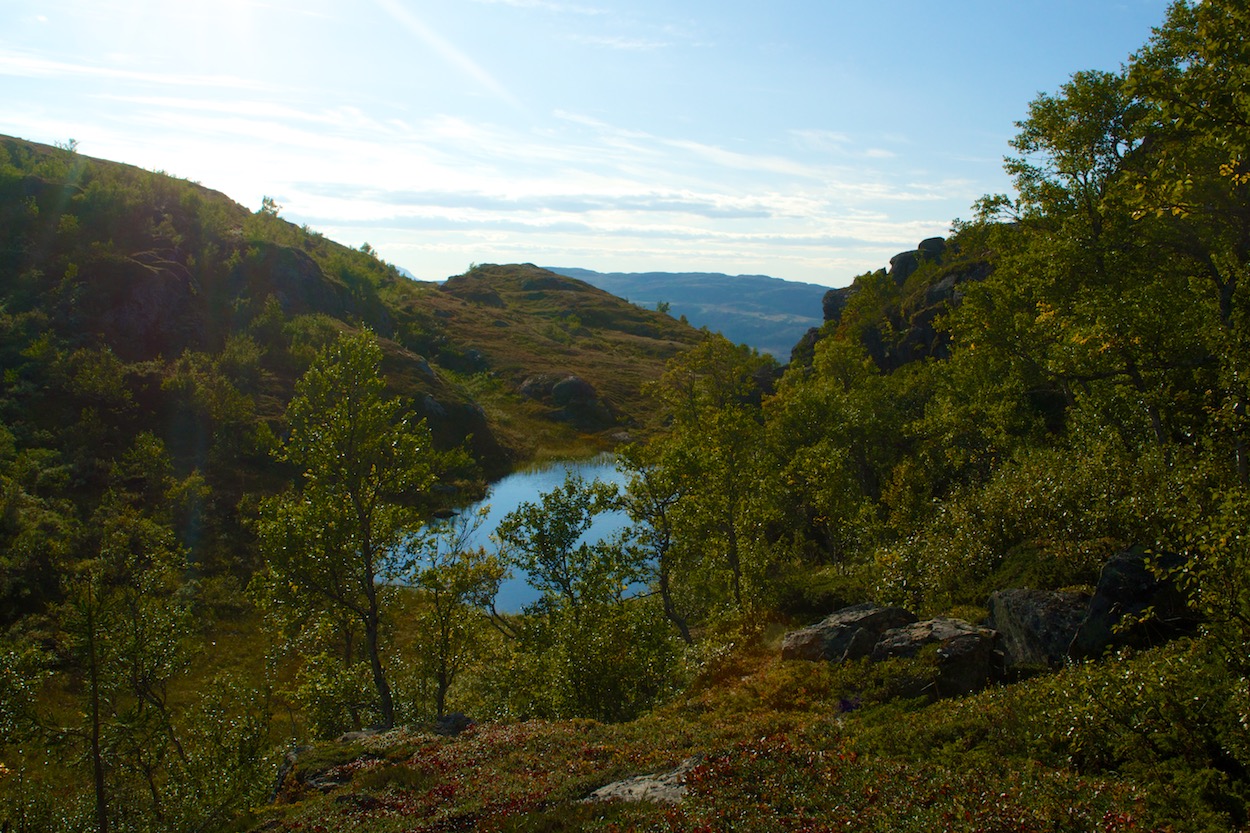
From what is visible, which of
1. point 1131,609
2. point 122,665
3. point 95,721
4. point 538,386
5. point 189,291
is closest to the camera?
point 1131,609

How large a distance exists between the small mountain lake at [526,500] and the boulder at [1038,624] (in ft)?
120

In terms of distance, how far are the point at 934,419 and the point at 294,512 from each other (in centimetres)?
3410

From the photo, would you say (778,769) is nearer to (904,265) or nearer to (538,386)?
(904,265)

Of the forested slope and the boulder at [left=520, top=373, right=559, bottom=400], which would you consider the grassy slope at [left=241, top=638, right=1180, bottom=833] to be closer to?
the forested slope

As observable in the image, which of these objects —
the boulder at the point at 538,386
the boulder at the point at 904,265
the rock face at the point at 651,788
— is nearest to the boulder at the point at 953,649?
the rock face at the point at 651,788

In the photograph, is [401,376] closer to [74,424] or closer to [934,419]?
[74,424]

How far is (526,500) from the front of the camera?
8319 cm

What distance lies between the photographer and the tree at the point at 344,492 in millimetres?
27016

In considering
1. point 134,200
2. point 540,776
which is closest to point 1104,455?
point 540,776

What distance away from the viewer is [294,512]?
27344 mm

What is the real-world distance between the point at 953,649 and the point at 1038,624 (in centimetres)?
188

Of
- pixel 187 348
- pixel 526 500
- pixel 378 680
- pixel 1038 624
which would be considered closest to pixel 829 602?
pixel 1038 624

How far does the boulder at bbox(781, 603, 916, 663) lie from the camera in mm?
19281

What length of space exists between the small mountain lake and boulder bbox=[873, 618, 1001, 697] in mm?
35324
